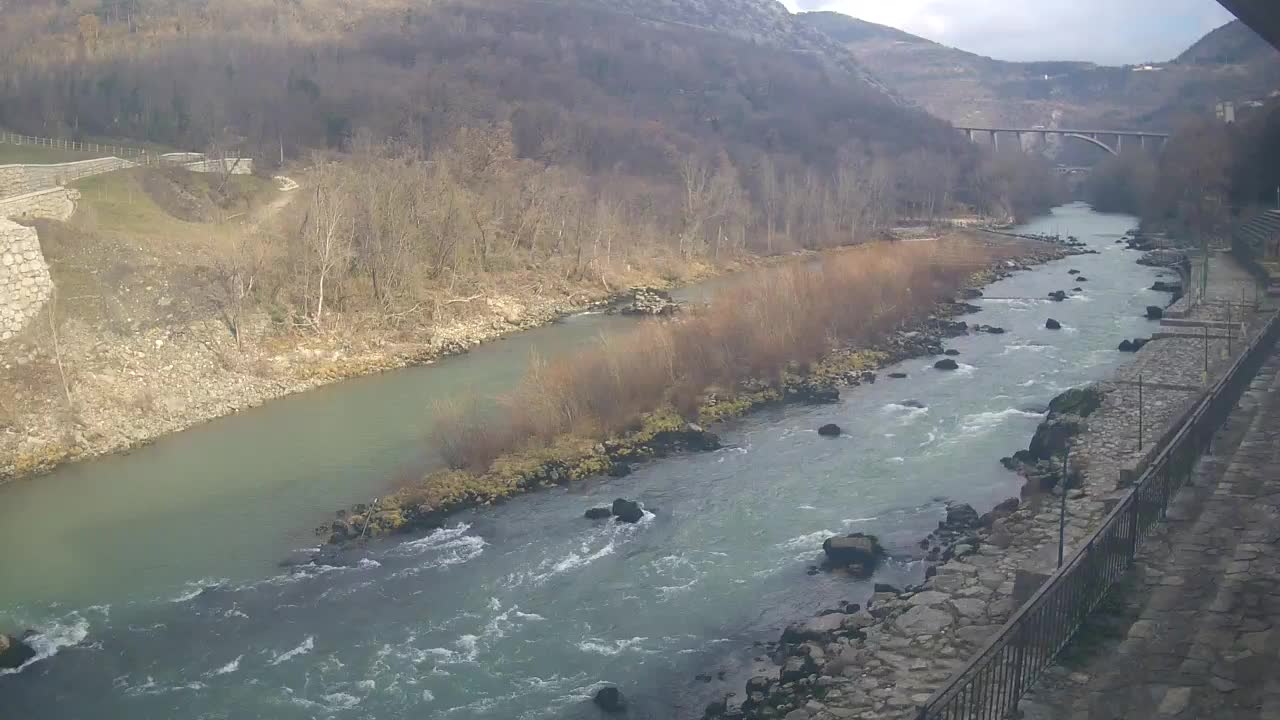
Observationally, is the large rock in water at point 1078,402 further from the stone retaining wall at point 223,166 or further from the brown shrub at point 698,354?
the stone retaining wall at point 223,166

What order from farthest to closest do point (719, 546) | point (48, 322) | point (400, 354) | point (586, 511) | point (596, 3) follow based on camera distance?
point (596, 3) < point (400, 354) < point (48, 322) < point (586, 511) < point (719, 546)

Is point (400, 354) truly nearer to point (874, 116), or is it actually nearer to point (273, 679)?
point (273, 679)

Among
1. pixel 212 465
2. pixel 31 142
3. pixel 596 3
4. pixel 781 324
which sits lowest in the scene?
pixel 212 465

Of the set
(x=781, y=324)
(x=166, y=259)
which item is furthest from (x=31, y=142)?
(x=781, y=324)

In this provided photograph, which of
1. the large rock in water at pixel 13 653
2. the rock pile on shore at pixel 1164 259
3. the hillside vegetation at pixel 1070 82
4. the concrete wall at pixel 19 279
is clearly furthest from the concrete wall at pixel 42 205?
the hillside vegetation at pixel 1070 82

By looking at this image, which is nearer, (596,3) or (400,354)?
(400,354)

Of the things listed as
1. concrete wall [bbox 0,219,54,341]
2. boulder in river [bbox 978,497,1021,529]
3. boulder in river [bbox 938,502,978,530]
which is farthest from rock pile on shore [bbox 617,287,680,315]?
boulder in river [bbox 978,497,1021,529]
